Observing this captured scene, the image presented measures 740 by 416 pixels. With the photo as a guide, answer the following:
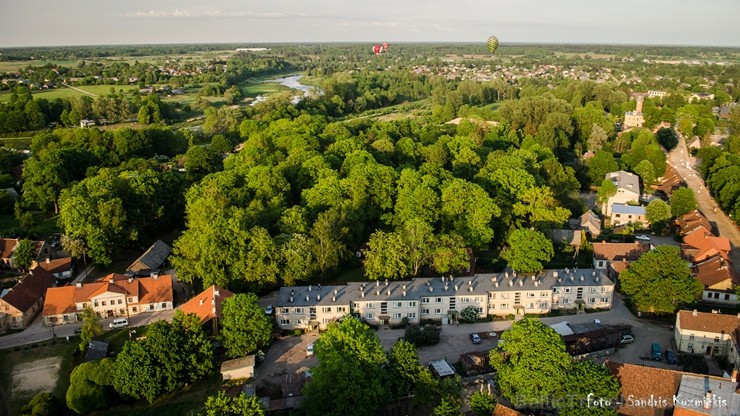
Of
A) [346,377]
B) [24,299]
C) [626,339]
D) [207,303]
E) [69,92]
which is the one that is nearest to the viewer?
[346,377]

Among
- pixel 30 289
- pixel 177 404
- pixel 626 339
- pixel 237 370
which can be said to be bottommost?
pixel 177 404

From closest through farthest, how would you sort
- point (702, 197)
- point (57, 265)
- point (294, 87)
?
point (57, 265) < point (702, 197) < point (294, 87)

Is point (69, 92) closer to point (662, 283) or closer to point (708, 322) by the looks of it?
point (662, 283)

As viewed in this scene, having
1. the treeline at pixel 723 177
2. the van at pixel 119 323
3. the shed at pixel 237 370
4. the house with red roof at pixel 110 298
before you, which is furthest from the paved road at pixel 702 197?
the van at pixel 119 323

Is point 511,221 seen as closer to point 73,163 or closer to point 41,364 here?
point 41,364

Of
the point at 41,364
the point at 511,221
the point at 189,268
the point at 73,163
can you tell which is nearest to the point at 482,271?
the point at 511,221

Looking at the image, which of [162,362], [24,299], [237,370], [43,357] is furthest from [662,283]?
[24,299]
